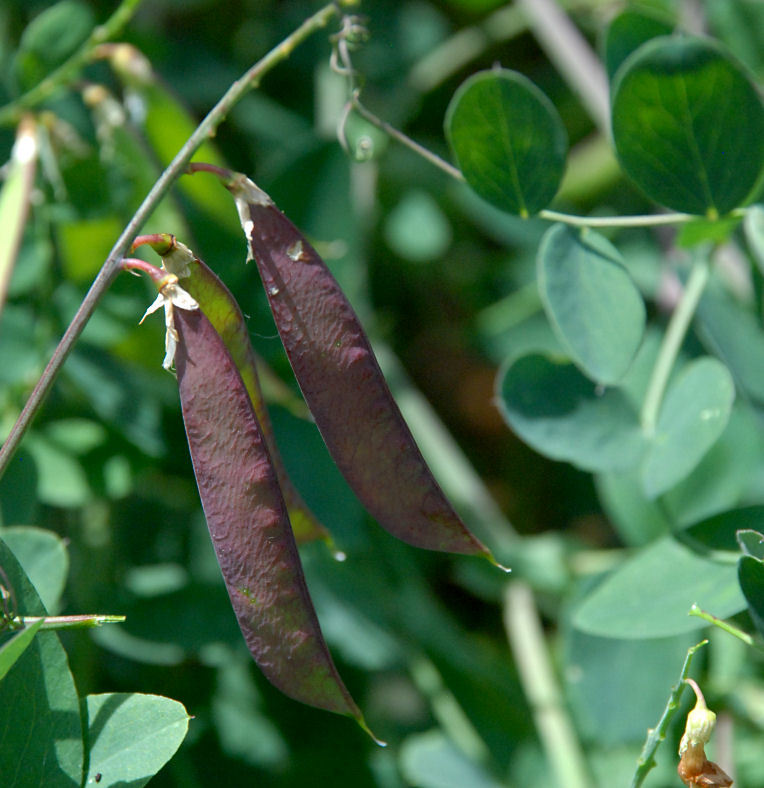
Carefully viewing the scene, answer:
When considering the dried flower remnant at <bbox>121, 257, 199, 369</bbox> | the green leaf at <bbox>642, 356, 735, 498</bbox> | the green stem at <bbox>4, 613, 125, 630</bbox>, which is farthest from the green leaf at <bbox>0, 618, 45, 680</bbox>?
the green leaf at <bbox>642, 356, 735, 498</bbox>

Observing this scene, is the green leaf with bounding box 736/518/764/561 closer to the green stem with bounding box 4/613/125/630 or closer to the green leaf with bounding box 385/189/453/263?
the green stem with bounding box 4/613/125/630

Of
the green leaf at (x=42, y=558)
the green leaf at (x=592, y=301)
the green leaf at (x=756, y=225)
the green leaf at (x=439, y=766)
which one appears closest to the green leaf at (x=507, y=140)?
the green leaf at (x=592, y=301)

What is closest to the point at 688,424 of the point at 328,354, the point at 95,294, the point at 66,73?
the point at 328,354

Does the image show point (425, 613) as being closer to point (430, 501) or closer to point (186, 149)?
point (430, 501)

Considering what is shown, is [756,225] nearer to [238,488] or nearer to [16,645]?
[238,488]

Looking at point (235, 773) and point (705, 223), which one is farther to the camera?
point (235, 773)

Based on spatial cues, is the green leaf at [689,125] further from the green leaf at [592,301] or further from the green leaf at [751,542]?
the green leaf at [751,542]

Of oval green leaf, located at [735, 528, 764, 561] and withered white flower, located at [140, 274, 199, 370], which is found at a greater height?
withered white flower, located at [140, 274, 199, 370]

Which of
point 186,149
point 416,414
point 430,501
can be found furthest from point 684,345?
point 186,149
